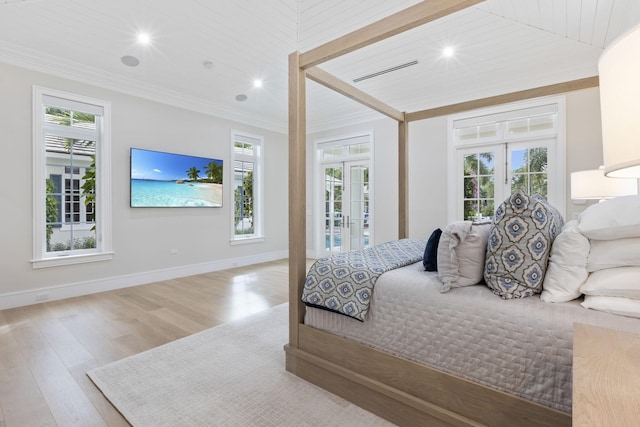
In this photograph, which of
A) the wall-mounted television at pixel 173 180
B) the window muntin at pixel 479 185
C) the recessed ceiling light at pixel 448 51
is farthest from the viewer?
the window muntin at pixel 479 185

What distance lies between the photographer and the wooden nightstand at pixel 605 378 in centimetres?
54

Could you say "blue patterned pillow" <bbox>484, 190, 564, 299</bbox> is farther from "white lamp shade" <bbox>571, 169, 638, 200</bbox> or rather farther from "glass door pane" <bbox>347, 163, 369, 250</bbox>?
"glass door pane" <bbox>347, 163, 369, 250</bbox>

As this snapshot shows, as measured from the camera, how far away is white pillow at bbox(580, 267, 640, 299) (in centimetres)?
119

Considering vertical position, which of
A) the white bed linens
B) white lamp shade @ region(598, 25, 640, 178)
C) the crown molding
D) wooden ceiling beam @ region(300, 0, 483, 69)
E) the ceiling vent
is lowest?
the white bed linens

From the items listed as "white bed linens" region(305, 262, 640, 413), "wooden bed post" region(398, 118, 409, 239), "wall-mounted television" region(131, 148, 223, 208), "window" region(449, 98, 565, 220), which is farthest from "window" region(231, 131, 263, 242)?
"white bed linens" region(305, 262, 640, 413)

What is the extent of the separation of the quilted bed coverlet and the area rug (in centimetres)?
53

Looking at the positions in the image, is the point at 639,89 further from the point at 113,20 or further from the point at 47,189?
the point at 47,189

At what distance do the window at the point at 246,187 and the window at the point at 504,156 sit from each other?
3.43 m

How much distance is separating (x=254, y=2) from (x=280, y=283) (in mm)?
3342

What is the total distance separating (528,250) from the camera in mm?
1426

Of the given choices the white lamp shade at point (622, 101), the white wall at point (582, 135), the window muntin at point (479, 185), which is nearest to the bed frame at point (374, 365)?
the white lamp shade at point (622, 101)

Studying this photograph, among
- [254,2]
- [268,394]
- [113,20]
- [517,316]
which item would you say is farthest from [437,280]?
[113,20]

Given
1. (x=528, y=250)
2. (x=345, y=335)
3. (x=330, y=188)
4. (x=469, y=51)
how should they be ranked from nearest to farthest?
(x=528, y=250), (x=345, y=335), (x=469, y=51), (x=330, y=188)

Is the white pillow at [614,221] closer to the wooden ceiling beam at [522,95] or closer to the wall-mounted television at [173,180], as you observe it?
the wooden ceiling beam at [522,95]
